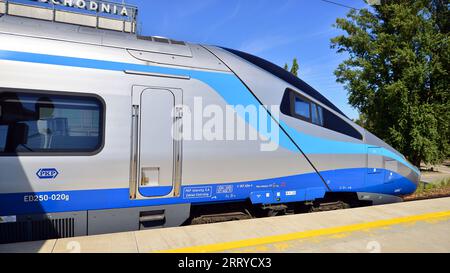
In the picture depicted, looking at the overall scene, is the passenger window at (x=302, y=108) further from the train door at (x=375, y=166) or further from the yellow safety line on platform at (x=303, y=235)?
the yellow safety line on platform at (x=303, y=235)

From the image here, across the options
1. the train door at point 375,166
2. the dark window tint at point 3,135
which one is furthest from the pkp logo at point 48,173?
the train door at point 375,166

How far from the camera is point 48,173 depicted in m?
3.44

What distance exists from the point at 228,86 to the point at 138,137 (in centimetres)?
148

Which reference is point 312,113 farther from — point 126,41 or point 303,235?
point 126,41

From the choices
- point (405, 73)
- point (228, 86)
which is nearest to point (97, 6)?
point (405, 73)

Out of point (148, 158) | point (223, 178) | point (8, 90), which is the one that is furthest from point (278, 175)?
point (8, 90)

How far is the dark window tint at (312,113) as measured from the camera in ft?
15.9

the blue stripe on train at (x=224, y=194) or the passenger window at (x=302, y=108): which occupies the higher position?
the passenger window at (x=302, y=108)

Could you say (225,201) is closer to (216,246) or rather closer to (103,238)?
(216,246)

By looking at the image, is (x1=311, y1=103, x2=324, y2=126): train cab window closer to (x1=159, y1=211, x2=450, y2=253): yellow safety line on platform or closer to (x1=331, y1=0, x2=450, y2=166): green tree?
(x1=159, y1=211, x2=450, y2=253): yellow safety line on platform

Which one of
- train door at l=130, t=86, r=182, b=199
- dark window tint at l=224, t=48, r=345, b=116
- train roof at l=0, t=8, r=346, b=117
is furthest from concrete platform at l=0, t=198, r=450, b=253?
train roof at l=0, t=8, r=346, b=117

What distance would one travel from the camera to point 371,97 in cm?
1534

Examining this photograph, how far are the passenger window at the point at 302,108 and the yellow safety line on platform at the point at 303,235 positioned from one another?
5.86 feet

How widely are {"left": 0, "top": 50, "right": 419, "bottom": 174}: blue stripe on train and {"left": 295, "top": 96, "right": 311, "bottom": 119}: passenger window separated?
1.13ft
